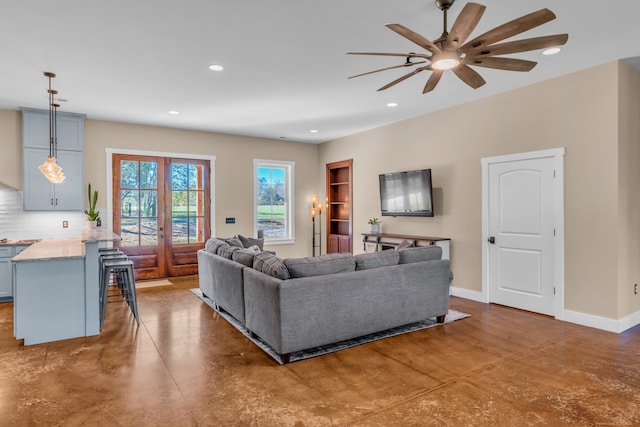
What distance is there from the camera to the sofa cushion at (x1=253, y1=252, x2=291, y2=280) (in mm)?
3314

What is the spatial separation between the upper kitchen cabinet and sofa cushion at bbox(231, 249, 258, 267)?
3.43 m

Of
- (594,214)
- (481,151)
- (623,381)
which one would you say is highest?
(481,151)

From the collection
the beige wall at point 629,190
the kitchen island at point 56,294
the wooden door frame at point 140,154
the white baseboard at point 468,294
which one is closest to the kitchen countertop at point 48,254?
the kitchen island at point 56,294

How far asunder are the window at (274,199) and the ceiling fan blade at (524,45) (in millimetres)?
5844

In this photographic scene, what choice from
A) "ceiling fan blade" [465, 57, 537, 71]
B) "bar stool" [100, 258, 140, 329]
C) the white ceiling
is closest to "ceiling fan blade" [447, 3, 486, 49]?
"ceiling fan blade" [465, 57, 537, 71]

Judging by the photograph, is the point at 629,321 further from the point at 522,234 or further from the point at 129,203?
the point at 129,203

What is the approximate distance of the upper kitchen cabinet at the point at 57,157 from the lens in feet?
18.2

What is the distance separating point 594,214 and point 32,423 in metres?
5.22

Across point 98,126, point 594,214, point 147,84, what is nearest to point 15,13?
point 147,84

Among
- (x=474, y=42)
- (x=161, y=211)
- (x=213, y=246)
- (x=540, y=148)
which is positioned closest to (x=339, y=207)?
(x=161, y=211)

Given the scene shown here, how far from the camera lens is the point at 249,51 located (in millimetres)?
3561

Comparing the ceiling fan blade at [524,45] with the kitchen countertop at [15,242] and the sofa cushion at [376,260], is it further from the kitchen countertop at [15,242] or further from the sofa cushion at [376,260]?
the kitchen countertop at [15,242]

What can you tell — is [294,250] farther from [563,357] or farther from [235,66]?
[563,357]

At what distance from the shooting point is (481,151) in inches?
203
